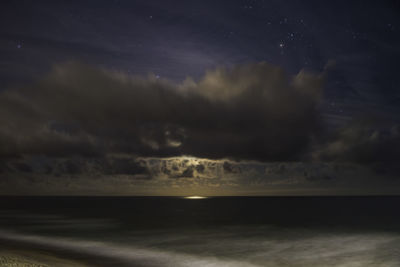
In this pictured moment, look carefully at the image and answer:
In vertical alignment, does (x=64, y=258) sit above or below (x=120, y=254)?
below

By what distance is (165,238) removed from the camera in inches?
1747

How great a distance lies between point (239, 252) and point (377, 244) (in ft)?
56.8

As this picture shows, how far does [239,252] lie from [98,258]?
1273cm

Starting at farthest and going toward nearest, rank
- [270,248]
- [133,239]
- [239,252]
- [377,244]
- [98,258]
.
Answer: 1. [133,239]
2. [377,244]
3. [270,248]
4. [239,252]
5. [98,258]

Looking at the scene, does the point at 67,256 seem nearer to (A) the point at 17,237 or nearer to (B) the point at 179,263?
(B) the point at 179,263

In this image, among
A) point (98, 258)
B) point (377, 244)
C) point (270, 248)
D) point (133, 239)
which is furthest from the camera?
point (133, 239)

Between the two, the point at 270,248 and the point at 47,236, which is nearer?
the point at 270,248

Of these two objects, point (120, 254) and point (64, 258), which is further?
point (120, 254)

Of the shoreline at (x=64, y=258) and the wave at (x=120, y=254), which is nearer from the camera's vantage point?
the shoreline at (x=64, y=258)

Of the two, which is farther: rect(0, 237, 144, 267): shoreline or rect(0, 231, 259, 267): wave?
rect(0, 231, 259, 267): wave

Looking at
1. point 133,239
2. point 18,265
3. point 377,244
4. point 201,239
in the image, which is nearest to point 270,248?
point 201,239

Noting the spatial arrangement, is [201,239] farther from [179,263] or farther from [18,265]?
[18,265]

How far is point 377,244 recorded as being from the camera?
3934 centimetres

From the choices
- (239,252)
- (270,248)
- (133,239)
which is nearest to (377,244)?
(270,248)
